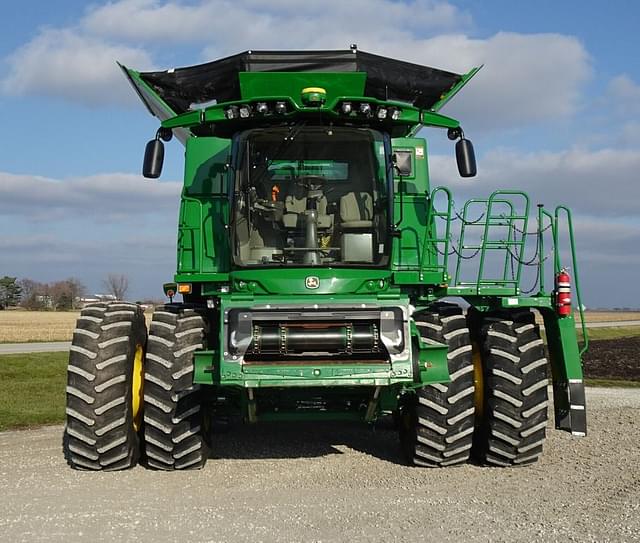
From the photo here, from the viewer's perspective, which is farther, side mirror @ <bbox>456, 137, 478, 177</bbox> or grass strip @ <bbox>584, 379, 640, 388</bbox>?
grass strip @ <bbox>584, 379, 640, 388</bbox>

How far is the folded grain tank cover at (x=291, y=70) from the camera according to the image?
9.81 meters

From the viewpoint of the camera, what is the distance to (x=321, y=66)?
980 cm

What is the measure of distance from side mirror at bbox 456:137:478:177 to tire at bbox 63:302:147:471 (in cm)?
402

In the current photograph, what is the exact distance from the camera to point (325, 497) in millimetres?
7355

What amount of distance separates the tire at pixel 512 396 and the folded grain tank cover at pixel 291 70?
3.37 meters

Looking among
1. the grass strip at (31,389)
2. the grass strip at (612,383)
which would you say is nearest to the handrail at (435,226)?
the grass strip at (31,389)

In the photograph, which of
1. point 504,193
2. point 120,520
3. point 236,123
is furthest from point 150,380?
point 504,193

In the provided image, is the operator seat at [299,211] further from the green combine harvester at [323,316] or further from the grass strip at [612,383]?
the grass strip at [612,383]

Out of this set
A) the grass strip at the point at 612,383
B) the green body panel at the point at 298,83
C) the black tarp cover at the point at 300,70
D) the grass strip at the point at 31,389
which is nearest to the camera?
the green body panel at the point at 298,83

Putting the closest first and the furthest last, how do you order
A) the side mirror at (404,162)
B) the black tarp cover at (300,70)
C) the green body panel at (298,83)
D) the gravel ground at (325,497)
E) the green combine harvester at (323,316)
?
the gravel ground at (325,497) < the green combine harvester at (323,316) < the green body panel at (298,83) < the side mirror at (404,162) < the black tarp cover at (300,70)

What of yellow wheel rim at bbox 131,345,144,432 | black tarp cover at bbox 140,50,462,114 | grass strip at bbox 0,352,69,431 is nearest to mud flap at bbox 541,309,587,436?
black tarp cover at bbox 140,50,462,114

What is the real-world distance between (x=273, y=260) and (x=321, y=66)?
9.02ft

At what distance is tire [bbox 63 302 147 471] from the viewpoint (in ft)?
27.3

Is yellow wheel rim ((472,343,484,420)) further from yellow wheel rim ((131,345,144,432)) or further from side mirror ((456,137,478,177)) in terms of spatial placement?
yellow wheel rim ((131,345,144,432))
